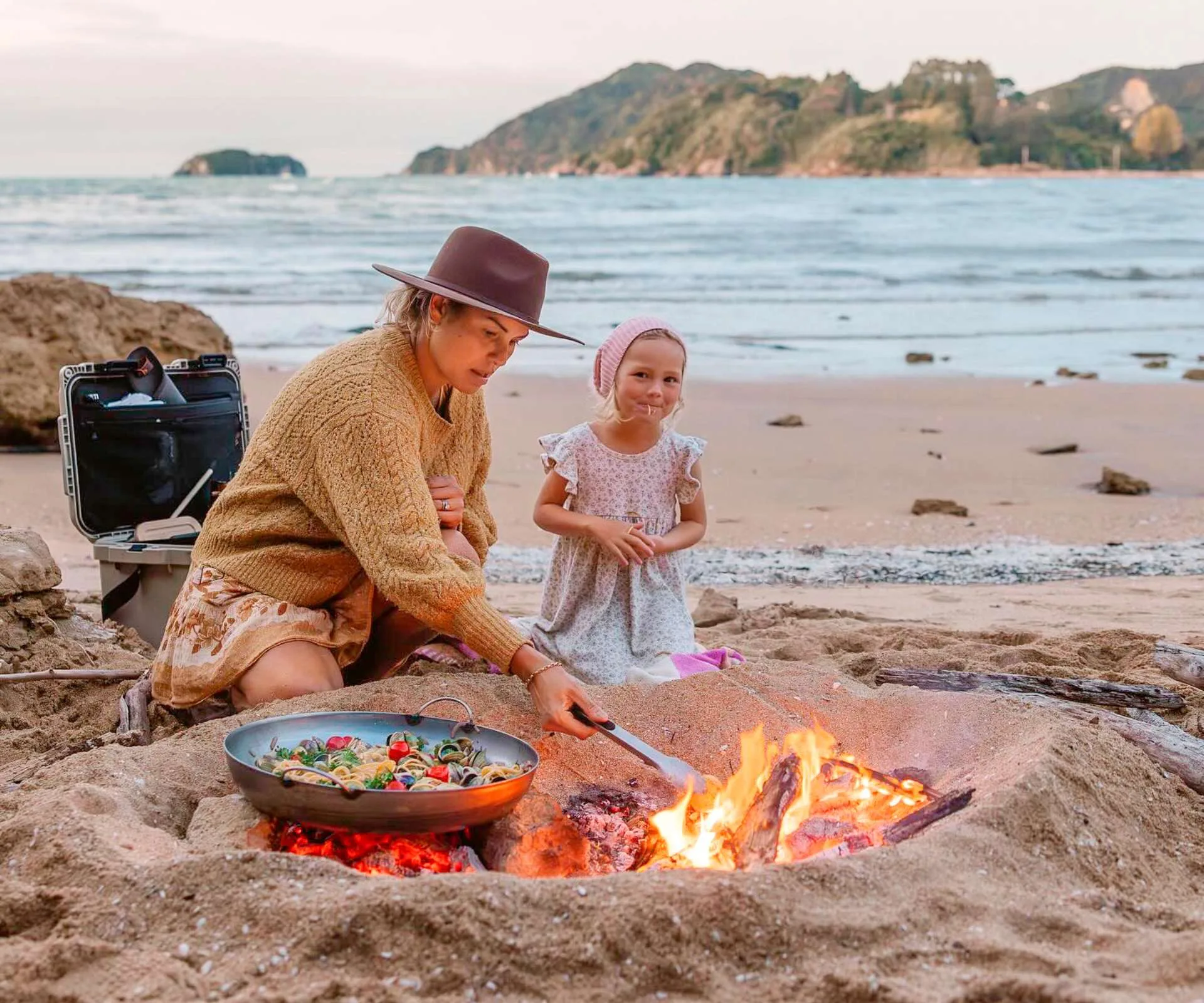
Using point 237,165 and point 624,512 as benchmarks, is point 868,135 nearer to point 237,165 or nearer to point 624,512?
point 237,165

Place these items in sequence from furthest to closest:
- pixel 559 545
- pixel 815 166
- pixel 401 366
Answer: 1. pixel 815 166
2. pixel 559 545
3. pixel 401 366

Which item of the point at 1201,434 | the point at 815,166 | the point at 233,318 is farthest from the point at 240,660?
the point at 815,166

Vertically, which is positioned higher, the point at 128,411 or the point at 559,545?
the point at 128,411

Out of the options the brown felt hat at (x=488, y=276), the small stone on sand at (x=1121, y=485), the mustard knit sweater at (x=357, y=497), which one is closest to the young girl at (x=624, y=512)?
the mustard knit sweater at (x=357, y=497)

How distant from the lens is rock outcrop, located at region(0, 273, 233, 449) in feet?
28.0

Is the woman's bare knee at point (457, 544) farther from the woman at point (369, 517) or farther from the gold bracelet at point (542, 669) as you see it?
the gold bracelet at point (542, 669)

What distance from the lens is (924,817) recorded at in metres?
2.76

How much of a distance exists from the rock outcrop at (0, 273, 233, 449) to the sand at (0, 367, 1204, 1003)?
457cm

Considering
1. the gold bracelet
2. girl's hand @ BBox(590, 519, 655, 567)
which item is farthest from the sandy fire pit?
girl's hand @ BBox(590, 519, 655, 567)

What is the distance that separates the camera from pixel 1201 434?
928cm

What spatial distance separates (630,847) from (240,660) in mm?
1261

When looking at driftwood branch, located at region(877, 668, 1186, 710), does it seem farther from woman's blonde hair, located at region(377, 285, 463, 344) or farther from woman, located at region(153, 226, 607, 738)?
woman's blonde hair, located at region(377, 285, 463, 344)

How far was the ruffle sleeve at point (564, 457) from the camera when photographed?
4.23 metres

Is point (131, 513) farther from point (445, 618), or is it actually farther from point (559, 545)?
point (445, 618)
